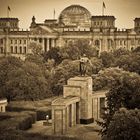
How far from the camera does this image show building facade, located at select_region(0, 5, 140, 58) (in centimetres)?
10881

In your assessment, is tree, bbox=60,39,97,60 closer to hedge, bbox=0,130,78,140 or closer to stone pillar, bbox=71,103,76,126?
stone pillar, bbox=71,103,76,126

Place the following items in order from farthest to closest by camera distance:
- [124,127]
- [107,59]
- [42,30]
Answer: [42,30] → [107,59] → [124,127]

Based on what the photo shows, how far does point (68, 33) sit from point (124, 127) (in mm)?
82875

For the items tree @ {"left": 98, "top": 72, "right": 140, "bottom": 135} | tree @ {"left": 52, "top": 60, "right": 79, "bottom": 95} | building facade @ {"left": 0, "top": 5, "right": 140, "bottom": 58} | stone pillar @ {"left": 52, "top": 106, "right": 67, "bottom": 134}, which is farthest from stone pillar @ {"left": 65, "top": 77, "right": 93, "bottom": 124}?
building facade @ {"left": 0, "top": 5, "right": 140, "bottom": 58}

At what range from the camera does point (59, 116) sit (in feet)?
126

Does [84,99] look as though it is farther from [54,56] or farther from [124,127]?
[54,56]

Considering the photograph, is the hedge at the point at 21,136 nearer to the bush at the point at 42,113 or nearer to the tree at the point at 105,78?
the bush at the point at 42,113

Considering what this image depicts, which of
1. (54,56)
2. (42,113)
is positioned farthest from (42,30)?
(42,113)

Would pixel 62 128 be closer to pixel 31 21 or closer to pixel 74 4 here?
pixel 31 21

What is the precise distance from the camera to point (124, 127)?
31094 mm

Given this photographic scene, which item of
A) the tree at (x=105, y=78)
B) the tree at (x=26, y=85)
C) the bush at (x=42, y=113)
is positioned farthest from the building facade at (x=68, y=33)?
the bush at (x=42, y=113)

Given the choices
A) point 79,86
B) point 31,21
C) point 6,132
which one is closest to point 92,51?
point 31,21

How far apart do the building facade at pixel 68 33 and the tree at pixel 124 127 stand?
227 ft

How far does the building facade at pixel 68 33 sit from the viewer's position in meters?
109
